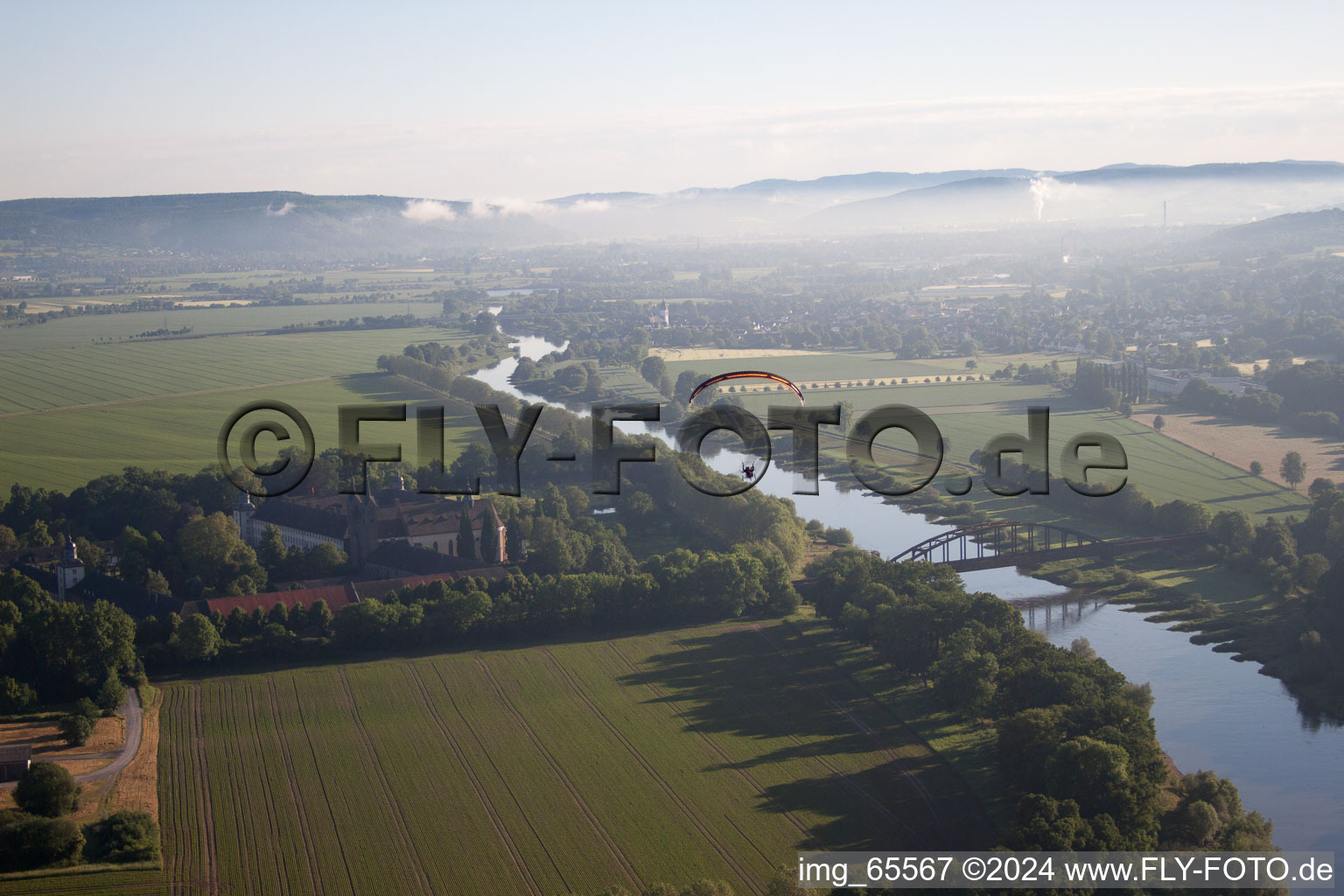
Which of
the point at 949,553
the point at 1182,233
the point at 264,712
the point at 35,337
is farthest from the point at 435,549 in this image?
the point at 1182,233

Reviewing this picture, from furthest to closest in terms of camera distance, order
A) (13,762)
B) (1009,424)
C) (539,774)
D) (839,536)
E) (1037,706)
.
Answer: (1009,424), (839,536), (1037,706), (539,774), (13,762)

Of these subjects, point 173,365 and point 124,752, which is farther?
point 173,365

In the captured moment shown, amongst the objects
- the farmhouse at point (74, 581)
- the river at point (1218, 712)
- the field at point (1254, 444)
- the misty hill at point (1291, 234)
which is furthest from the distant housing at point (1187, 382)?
the misty hill at point (1291, 234)

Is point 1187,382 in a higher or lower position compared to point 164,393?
higher

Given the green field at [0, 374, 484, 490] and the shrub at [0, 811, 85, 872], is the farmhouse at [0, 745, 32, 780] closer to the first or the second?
the shrub at [0, 811, 85, 872]

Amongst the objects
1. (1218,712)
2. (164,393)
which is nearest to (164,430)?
(164,393)

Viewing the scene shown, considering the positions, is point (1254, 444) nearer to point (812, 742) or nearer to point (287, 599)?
point (812, 742)

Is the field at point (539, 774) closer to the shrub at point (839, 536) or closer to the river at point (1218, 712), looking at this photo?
the river at point (1218, 712)
